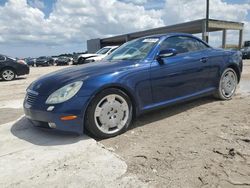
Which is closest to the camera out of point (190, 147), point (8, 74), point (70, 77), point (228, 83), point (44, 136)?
point (190, 147)

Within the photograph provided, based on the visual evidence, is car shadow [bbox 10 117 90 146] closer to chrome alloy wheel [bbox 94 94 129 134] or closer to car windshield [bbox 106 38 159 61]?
chrome alloy wheel [bbox 94 94 129 134]

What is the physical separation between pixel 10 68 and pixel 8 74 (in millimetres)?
299

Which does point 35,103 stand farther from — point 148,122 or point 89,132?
point 148,122

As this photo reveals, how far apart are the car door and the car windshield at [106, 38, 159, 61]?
0.69 ft

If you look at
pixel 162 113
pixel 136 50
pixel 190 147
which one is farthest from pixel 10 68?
pixel 190 147

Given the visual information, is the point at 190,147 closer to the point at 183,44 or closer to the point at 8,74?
the point at 183,44

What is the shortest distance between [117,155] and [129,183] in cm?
65

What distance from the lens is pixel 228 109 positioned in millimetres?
4844

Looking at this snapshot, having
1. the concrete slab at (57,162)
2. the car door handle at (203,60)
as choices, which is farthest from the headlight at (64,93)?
the car door handle at (203,60)

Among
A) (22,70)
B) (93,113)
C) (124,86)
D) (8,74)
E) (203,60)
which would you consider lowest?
(8,74)

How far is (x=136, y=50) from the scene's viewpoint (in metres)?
4.57

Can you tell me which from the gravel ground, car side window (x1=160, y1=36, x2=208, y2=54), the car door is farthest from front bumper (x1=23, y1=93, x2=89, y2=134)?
car side window (x1=160, y1=36, x2=208, y2=54)

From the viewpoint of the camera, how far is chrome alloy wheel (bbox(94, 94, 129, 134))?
12.0ft

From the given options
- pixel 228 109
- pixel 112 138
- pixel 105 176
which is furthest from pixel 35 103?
pixel 228 109
